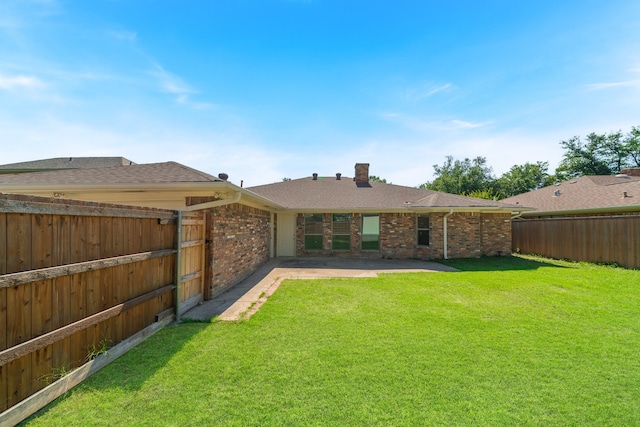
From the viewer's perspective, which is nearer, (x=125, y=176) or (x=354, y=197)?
(x=125, y=176)

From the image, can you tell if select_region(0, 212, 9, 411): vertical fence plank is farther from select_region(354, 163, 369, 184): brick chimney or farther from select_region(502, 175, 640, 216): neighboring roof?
select_region(502, 175, 640, 216): neighboring roof

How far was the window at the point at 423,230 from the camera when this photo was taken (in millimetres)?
11953

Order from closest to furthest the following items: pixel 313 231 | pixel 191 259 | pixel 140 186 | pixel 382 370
Answer: 1. pixel 382 370
2. pixel 191 259
3. pixel 140 186
4. pixel 313 231

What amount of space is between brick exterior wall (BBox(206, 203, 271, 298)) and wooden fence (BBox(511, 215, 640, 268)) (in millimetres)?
12699

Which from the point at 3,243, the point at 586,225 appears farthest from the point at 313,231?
the point at 586,225

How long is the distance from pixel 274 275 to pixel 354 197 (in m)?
6.25

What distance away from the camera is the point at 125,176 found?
232 inches

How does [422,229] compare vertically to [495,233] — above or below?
above

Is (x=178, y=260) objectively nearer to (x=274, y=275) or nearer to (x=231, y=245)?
(x=231, y=245)

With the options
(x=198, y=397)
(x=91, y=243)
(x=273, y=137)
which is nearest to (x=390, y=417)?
(x=198, y=397)

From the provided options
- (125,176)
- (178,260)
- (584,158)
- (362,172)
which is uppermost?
(584,158)

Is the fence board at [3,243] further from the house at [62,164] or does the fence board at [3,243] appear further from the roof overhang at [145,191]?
the house at [62,164]

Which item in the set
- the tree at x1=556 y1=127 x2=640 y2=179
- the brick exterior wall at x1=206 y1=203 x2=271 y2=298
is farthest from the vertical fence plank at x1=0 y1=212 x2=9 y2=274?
the tree at x1=556 y1=127 x2=640 y2=179

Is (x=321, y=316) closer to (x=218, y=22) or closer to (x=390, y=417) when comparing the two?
(x=390, y=417)
